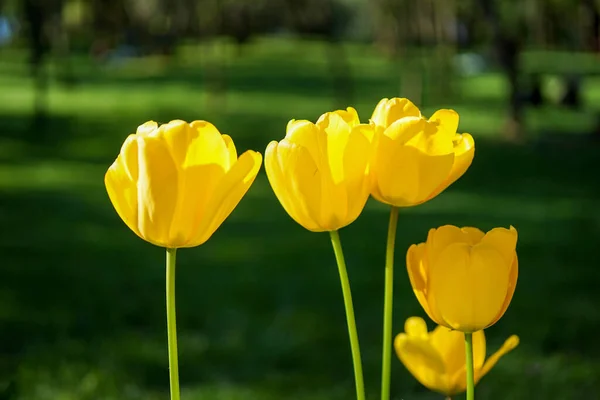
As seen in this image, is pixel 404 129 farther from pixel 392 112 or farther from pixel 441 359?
pixel 441 359

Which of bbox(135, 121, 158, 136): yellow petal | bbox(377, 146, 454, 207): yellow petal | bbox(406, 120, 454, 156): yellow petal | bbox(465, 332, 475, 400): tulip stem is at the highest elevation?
bbox(135, 121, 158, 136): yellow petal

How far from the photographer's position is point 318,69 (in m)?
26.9

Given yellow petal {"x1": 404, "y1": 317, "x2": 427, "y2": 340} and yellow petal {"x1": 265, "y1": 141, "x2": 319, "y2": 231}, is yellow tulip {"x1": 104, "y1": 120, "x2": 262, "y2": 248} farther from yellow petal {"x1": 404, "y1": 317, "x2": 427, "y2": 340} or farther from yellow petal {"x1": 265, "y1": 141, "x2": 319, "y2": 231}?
yellow petal {"x1": 404, "y1": 317, "x2": 427, "y2": 340}

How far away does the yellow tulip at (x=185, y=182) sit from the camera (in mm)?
905

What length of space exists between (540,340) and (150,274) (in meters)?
2.57

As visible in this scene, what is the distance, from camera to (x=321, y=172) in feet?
3.10

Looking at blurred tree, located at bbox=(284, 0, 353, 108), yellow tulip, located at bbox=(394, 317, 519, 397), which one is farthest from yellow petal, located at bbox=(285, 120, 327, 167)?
blurred tree, located at bbox=(284, 0, 353, 108)

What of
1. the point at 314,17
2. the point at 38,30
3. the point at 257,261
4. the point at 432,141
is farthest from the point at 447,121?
the point at 314,17

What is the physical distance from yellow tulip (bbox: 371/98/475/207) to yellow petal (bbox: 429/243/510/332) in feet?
0.22

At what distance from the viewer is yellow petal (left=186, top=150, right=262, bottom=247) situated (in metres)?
0.90

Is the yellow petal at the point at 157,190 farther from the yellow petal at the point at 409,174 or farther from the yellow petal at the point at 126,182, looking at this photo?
the yellow petal at the point at 409,174

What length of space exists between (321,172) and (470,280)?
158 mm

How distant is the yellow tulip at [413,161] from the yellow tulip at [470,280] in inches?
1.9

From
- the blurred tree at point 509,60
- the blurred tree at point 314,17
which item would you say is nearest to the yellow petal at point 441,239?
the blurred tree at point 509,60
